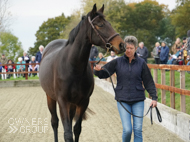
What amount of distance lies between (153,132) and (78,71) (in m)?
2.23

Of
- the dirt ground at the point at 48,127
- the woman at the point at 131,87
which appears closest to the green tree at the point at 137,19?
the dirt ground at the point at 48,127

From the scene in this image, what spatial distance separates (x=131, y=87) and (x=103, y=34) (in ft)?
2.38

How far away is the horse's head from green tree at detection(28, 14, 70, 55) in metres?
54.0

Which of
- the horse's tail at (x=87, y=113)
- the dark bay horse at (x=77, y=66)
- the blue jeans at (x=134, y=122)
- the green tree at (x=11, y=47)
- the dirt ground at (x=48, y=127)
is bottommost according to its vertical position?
the dirt ground at (x=48, y=127)

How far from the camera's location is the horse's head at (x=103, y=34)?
10.2 ft

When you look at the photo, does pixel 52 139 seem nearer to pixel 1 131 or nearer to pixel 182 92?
pixel 1 131

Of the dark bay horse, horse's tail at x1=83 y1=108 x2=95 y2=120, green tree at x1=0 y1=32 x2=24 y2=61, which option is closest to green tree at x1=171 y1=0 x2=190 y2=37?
horse's tail at x1=83 y1=108 x2=95 y2=120

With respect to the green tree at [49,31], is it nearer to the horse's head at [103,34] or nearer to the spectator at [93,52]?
the spectator at [93,52]

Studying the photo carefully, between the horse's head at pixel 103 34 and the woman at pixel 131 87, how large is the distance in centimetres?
28

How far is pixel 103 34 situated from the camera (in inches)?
128

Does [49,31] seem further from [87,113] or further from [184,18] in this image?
[87,113]

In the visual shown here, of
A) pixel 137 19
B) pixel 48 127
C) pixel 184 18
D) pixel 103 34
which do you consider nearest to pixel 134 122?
pixel 103 34

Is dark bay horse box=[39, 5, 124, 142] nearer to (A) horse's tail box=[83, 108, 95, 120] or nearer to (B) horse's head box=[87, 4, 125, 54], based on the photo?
(B) horse's head box=[87, 4, 125, 54]

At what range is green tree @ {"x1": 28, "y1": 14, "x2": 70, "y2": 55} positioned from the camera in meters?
57.1
